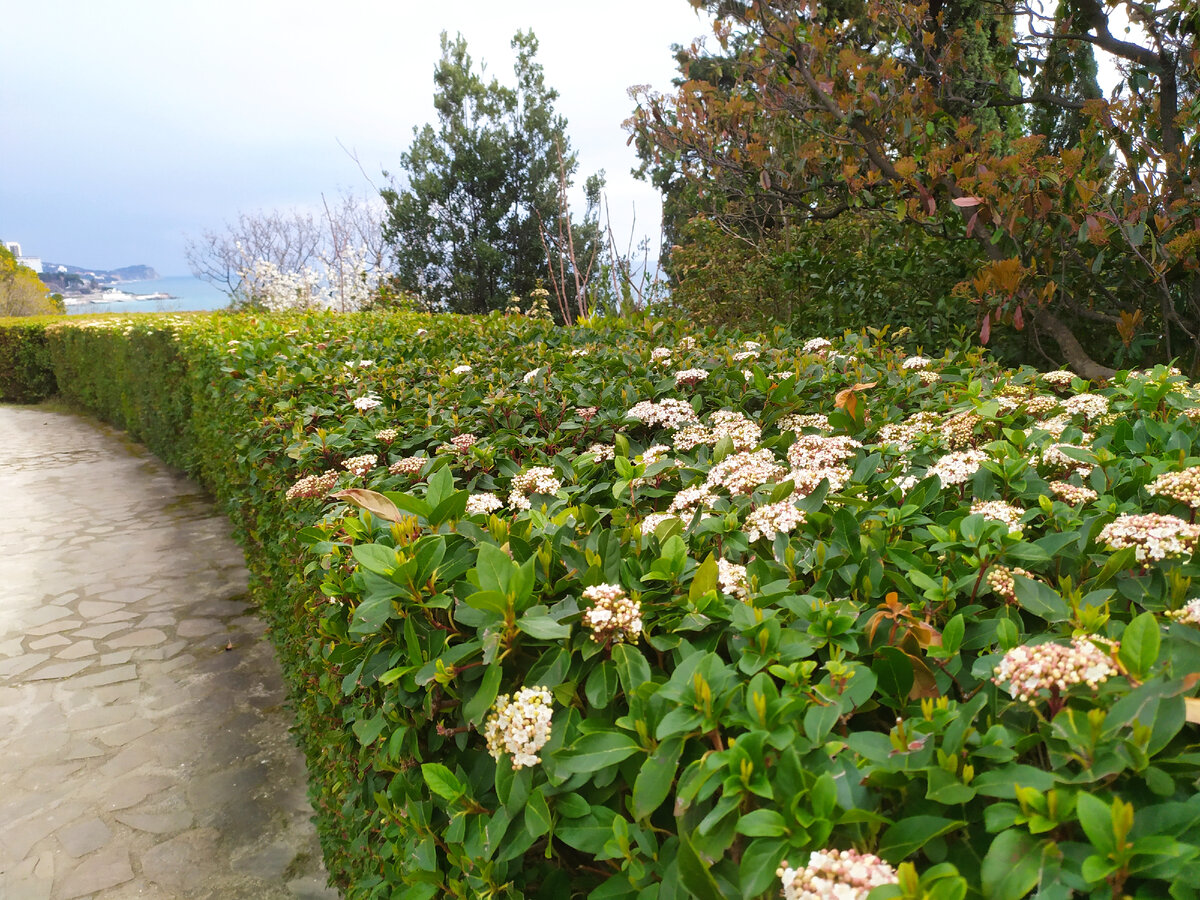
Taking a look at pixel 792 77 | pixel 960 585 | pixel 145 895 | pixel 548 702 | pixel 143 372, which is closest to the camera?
pixel 548 702

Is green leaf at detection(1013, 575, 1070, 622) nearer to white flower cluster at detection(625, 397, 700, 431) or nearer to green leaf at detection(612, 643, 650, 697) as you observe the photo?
green leaf at detection(612, 643, 650, 697)

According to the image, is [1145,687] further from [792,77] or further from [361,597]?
[792,77]

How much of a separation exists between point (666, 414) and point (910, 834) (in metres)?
1.71

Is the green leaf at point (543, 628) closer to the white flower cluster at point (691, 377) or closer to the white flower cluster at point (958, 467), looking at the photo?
the white flower cluster at point (958, 467)

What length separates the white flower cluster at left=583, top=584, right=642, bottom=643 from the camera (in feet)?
3.47

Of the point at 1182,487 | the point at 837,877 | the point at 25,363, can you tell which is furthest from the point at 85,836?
the point at 25,363

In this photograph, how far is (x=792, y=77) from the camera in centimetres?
527

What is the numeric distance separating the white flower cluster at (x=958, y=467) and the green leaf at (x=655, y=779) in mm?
970

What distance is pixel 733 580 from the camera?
121 centimetres

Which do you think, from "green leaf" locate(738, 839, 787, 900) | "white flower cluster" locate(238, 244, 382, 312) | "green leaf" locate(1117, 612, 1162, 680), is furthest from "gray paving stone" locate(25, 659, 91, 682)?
"white flower cluster" locate(238, 244, 382, 312)

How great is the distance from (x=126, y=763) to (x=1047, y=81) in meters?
7.57

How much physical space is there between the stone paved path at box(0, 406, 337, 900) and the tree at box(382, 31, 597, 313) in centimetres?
1172

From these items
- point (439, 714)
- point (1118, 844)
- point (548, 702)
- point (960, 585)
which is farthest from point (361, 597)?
point (1118, 844)

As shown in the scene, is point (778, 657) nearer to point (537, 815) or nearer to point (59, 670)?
point (537, 815)
